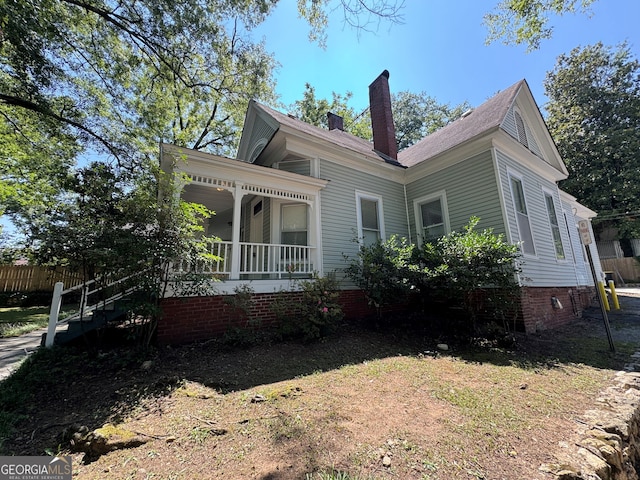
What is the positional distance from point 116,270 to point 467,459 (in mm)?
5047

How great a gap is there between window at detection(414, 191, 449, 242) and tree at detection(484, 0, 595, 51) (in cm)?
423

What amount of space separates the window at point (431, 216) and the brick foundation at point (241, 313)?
2503mm

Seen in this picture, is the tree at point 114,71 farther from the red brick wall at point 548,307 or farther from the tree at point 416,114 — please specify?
the tree at point 416,114

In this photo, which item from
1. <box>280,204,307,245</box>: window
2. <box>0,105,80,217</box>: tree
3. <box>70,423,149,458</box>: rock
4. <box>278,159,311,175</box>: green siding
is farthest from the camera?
<box>0,105,80,217</box>: tree

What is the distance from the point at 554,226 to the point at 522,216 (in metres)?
2.62

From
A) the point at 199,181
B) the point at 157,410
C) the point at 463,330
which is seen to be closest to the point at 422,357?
the point at 463,330

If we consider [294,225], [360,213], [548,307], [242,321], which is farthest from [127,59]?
[548,307]

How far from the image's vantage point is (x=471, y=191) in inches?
294

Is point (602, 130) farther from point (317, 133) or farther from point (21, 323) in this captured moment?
point (21, 323)

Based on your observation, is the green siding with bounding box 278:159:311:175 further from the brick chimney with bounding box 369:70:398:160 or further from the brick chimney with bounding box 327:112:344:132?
the brick chimney with bounding box 327:112:344:132

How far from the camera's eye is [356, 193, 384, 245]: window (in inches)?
320

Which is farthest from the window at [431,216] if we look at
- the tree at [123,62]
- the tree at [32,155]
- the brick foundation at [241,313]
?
the tree at [32,155]

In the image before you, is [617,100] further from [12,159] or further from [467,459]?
[12,159]

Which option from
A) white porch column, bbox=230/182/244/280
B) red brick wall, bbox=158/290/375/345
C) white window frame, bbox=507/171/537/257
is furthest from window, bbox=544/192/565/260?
white porch column, bbox=230/182/244/280
